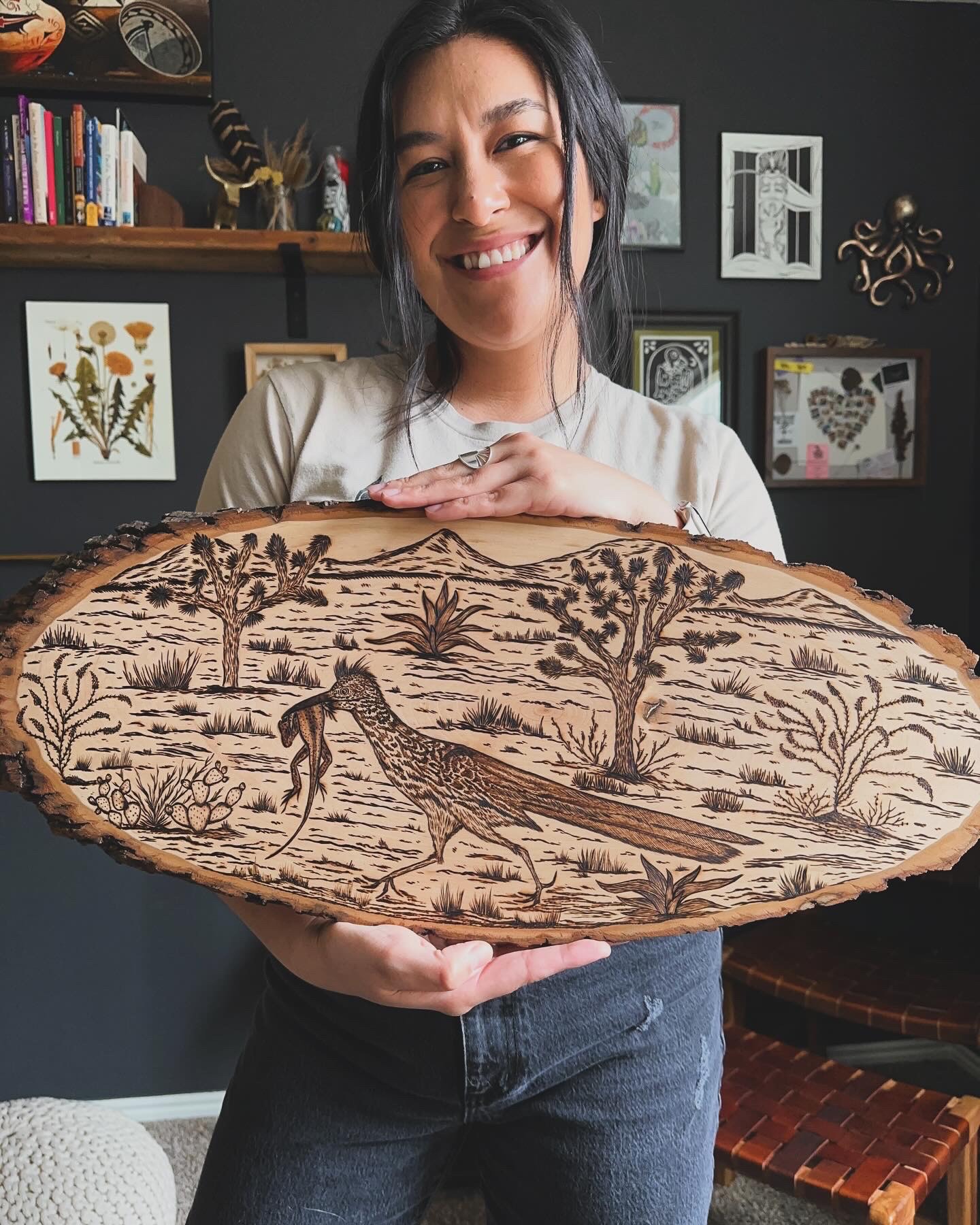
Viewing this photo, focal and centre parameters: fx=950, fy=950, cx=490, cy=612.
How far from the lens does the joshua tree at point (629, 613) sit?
87cm

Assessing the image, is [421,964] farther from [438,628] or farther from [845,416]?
[845,416]

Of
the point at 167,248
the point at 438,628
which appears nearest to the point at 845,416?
the point at 167,248

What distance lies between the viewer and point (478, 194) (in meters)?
0.89

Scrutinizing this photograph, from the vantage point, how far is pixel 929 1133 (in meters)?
1.72

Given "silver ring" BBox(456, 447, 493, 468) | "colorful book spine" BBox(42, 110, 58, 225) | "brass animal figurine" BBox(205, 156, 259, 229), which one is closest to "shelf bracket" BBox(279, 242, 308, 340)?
"brass animal figurine" BBox(205, 156, 259, 229)

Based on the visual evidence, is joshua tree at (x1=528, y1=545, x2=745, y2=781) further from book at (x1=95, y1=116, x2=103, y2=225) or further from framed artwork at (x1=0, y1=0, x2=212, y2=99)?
framed artwork at (x1=0, y1=0, x2=212, y2=99)

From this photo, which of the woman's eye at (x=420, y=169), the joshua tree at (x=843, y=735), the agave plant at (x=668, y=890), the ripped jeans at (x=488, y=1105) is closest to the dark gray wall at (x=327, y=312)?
the woman's eye at (x=420, y=169)

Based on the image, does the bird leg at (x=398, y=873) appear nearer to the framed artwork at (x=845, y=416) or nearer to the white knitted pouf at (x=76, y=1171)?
the white knitted pouf at (x=76, y=1171)

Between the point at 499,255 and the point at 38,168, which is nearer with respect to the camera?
the point at 499,255

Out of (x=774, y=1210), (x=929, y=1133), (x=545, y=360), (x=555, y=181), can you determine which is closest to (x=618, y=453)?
(x=545, y=360)

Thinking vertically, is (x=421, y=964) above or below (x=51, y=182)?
below

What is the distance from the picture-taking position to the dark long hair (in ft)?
3.03

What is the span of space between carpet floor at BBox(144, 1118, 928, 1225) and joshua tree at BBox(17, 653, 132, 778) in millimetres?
1860

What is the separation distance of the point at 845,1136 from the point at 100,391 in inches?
92.6
